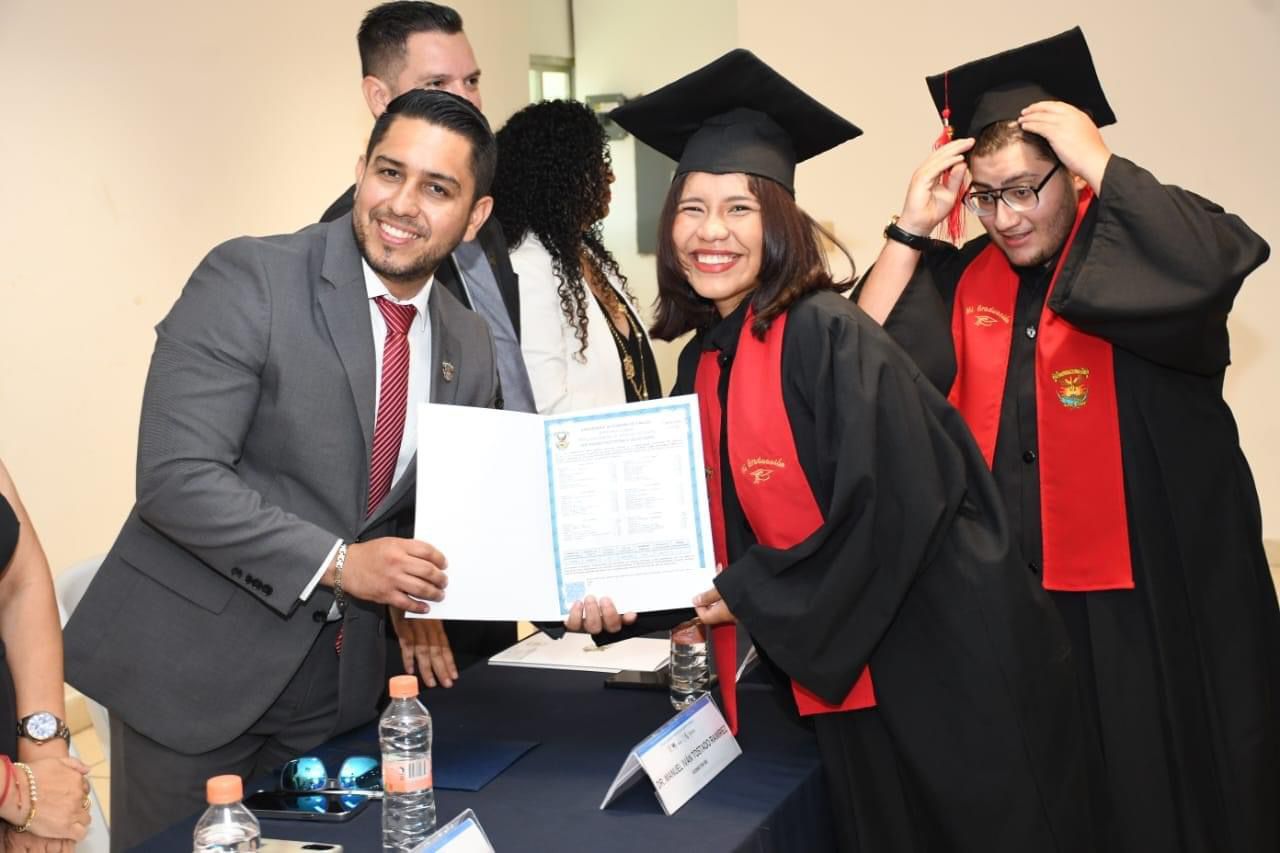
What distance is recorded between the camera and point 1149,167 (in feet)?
20.7

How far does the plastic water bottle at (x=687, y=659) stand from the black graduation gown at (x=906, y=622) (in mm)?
324

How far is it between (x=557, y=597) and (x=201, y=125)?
432 cm

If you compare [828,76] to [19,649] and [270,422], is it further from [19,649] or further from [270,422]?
[19,649]

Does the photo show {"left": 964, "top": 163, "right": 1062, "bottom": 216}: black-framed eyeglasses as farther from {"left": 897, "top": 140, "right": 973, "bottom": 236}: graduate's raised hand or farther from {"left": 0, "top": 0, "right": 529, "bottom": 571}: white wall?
{"left": 0, "top": 0, "right": 529, "bottom": 571}: white wall

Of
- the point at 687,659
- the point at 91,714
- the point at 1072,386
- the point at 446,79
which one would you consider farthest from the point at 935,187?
the point at 91,714

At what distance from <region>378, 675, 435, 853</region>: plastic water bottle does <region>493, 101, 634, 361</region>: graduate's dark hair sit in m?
2.21

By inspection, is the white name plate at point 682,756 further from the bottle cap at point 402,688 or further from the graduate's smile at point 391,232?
the graduate's smile at point 391,232

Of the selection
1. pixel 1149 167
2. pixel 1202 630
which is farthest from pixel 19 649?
pixel 1149 167

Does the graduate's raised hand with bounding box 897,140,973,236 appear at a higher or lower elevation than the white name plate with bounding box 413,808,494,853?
higher

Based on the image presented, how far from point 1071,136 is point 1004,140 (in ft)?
0.54

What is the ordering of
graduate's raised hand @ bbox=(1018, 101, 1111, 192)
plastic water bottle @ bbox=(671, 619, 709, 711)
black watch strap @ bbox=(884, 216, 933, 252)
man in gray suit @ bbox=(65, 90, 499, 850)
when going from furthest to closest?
black watch strap @ bbox=(884, 216, 933, 252)
graduate's raised hand @ bbox=(1018, 101, 1111, 192)
plastic water bottle @ bbox=(671, 619, 709, 711)
man in gray suit @ bbox=(65, 90, 499, 850)

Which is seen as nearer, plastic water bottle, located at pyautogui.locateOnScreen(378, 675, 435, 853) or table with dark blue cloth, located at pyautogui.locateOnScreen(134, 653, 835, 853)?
plastic water bottle, located at pyautogui.locateOnScreen(378, 675, 435, 853)

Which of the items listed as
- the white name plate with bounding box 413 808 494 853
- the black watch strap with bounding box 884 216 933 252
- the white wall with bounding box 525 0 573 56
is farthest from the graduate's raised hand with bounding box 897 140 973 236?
the white wall with bounding box 525 0 573 56

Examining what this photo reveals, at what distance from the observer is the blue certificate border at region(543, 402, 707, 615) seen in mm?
2453
